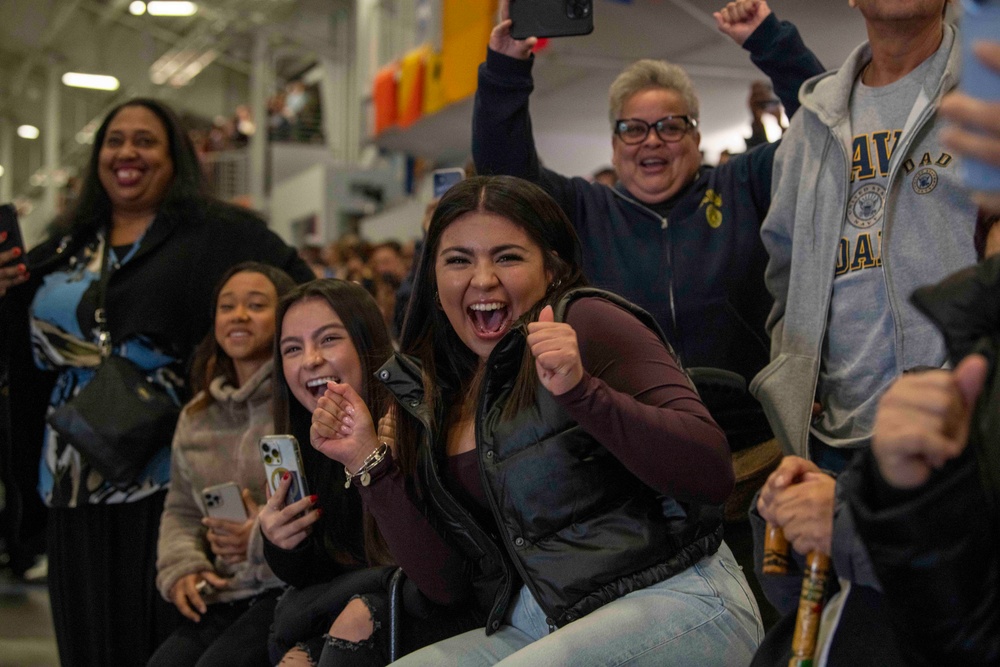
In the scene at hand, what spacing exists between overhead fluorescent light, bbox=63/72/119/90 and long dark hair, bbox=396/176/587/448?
18758 mm

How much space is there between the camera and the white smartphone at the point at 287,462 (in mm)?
2629

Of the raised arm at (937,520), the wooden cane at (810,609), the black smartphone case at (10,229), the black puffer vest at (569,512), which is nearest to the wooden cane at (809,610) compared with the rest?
the wooden cane at (810,609)

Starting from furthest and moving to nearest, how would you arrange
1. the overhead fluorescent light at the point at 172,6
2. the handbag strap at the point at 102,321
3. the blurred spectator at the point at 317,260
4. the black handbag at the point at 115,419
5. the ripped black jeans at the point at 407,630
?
the overhead fluorescent light at the point at 172,6 → the blurred spectator at the point at 317,260 → the handbag strap at the point at 102,321 → the black handbag at the point at 115,419 → the ripped black jeans at the point at 407,630

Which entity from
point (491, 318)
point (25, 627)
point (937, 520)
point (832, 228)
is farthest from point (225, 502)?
point (25, 627)

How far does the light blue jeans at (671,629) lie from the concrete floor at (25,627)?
3.24m

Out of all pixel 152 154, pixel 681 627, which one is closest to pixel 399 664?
pixel 681 627

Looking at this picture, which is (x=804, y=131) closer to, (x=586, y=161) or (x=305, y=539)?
(x=305, y=539)

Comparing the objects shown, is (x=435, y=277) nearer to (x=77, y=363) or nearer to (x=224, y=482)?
(x=224, y=482)

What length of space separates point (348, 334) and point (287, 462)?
383 millimetres

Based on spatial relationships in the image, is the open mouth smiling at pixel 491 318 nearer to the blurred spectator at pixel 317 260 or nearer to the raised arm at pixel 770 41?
the raised arm at pixel 770 41

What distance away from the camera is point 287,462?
2.64 m

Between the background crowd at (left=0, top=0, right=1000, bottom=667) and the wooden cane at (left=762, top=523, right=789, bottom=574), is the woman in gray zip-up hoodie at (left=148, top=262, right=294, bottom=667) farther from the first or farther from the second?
the wooden cane at (left=762, top=523, right=789, bottom=574)

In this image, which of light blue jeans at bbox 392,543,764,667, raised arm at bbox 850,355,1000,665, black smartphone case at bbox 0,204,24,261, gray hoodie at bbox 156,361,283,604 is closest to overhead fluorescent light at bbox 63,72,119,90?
black smartphone case at bbox 0,204,24,261

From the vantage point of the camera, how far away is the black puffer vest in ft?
6.40
